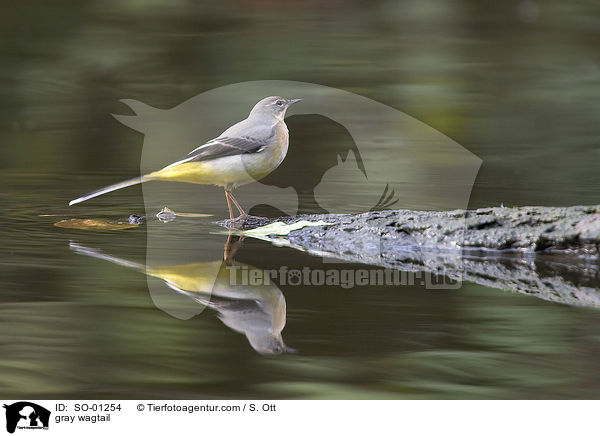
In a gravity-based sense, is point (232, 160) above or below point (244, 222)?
above

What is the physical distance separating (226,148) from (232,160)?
0.23 ft

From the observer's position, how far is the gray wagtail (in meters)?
3.83

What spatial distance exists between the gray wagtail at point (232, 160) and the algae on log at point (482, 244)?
1.33ft

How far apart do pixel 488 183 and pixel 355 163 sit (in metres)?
1.22

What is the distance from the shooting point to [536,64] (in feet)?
28.0

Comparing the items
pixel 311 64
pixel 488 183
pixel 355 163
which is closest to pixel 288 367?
pixel 488 183

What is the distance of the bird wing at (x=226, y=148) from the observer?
3830 mm

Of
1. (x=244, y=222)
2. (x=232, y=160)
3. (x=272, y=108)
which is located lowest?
(x=244, y=222)

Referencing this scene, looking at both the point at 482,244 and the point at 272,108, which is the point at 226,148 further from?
the point at 482,244

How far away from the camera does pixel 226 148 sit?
12.7ft
